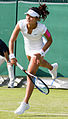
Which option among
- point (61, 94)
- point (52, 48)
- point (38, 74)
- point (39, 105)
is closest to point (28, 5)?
point (52, 48)

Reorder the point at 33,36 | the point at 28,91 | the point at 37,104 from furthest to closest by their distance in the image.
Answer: the point at 37,104 < the point at 33,36 < the point at 28,91

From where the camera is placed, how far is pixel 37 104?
5582 mm

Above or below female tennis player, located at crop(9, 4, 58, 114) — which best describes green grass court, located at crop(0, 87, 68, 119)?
below

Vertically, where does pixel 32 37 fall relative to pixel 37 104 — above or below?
above

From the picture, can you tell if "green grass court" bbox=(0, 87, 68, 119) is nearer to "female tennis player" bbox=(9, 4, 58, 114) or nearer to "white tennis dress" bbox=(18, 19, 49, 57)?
"female tennis player" bbox=(9, 4, 58, 114)

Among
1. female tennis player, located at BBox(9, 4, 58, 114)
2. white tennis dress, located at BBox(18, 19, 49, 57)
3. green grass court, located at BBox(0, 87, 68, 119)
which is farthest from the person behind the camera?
white tennis dress, located at BBox(18, 19, 49, 57)

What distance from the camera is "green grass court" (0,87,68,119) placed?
4.75 metres

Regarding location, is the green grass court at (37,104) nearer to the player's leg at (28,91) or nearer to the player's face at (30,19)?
the player's leg at (28,91)

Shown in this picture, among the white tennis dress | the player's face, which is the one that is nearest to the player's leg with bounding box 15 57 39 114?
the white tennis dress

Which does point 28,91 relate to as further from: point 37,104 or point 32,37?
point 32,37

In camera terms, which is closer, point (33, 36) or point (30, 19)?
point (30, 19)

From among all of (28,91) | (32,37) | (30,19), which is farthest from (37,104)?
(30,19)

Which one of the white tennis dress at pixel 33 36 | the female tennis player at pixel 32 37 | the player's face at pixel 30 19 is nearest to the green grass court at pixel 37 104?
the female tennis player at pixel 32 37

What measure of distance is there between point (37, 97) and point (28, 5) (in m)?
3.21
